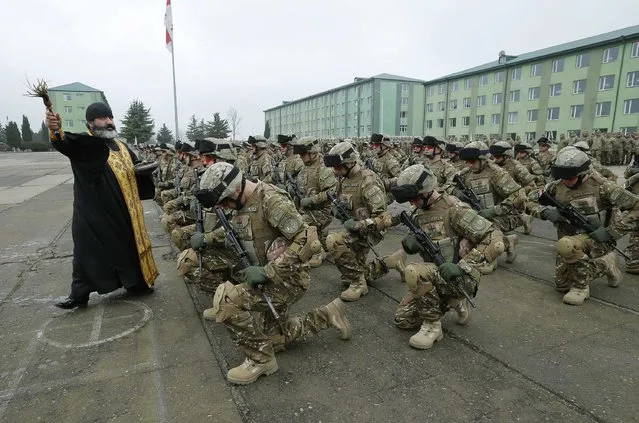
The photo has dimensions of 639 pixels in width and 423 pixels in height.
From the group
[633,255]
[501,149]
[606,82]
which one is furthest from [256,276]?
[606,82]

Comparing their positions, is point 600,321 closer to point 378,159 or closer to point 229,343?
point 229,343

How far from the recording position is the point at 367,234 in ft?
15.4

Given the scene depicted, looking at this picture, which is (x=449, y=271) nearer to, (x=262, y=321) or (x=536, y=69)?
(x=262, y=321)

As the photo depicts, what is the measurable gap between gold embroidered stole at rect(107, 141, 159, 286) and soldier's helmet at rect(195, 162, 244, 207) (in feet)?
6.32

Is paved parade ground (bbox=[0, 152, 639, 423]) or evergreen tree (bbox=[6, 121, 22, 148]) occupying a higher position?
evergreen tree (bbox=[6, 121, 22, 148])

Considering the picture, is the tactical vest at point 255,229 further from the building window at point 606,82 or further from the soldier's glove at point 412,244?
the building window at point 606,82

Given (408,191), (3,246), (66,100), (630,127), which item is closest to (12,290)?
(3,246)

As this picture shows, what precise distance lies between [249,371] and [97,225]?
8.44 feet

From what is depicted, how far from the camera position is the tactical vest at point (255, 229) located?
323 cm

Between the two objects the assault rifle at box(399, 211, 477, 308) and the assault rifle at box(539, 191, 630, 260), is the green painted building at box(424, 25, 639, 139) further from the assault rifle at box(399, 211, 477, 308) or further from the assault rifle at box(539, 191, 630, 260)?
the assault rifle at box(399, 211, 477, 308)

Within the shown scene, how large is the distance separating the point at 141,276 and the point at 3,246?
4.51 meters

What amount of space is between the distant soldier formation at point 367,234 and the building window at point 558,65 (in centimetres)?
3512

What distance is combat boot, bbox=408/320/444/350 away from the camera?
347cm

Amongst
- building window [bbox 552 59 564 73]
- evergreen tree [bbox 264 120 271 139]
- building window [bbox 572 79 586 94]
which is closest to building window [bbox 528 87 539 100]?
building window [bbox 552 59 564 73]
